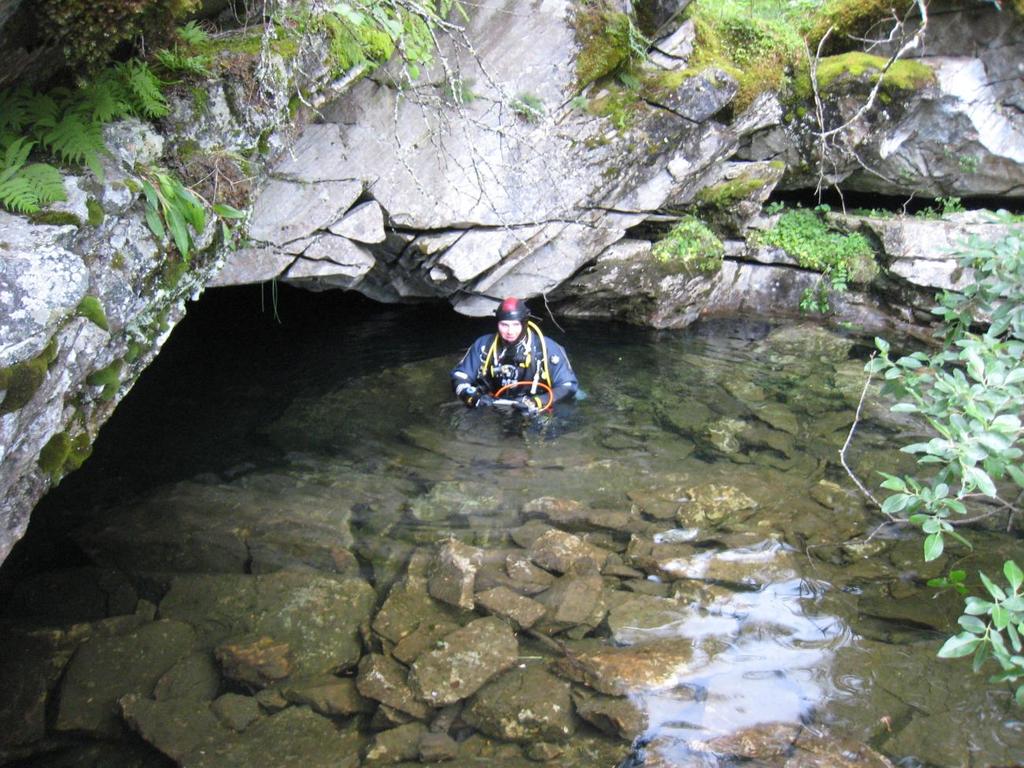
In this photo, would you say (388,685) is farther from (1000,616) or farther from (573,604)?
(1000,616)

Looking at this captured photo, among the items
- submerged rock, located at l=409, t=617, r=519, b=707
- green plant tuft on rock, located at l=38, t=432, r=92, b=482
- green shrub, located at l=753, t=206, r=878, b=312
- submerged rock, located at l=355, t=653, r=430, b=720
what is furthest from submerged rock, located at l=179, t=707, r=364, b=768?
A: green shrub, located at l=753, t=206, r=878, b=312

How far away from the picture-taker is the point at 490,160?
851 centimetres

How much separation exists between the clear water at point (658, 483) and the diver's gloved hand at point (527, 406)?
219 millimetres

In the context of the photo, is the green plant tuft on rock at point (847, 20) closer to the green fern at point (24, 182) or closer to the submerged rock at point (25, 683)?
the green fern at point (24, 182)

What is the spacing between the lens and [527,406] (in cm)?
838

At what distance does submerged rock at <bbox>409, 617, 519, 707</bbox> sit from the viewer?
182 inches

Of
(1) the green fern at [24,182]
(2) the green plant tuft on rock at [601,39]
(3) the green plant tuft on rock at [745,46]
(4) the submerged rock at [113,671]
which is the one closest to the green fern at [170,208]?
(1) the green fern at [24,182]

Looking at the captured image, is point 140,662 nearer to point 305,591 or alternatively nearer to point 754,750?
point 305,591

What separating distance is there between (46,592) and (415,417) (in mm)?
4104

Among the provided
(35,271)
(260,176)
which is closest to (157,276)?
(35,271)

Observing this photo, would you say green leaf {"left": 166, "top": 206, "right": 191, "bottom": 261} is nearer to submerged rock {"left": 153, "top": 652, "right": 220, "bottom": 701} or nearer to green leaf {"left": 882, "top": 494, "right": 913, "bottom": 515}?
submerged rock {"left": 153, "top": 652, "right": 220, "bottom": 701}

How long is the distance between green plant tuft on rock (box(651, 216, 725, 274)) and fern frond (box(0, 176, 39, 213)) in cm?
808

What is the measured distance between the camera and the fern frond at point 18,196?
3.68 m

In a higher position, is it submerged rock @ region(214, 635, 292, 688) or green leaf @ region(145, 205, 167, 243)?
green leaf @ region(145, 205, 167, 243)
